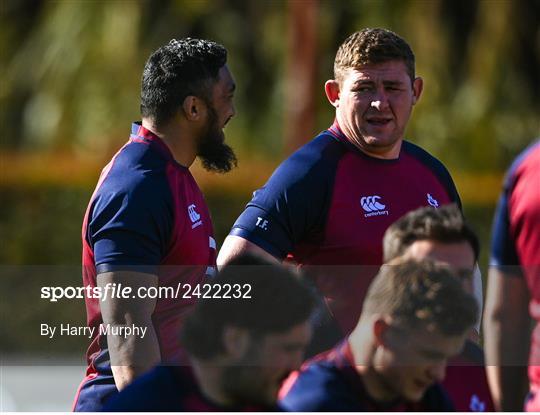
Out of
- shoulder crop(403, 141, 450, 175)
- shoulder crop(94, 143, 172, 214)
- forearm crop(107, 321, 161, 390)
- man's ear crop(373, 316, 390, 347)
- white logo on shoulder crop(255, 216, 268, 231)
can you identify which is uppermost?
shoulder crop(94, 143, 172, 214)

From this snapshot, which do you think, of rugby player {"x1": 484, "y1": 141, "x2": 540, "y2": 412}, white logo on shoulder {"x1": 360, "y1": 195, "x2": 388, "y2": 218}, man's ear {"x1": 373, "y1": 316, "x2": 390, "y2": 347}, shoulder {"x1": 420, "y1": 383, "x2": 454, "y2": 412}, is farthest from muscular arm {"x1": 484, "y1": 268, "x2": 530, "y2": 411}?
white logo on shoulder {"x1": 360, "y1": 195, "x2": 388, "y2": 218}

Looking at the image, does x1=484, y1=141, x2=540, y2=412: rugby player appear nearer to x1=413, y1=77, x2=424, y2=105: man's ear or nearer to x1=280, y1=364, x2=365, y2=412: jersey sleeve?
x1=280, y1=364, x2=365, y2=412: jersey sleeve

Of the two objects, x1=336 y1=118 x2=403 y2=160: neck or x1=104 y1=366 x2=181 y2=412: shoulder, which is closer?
x1=104 y1=366 x2=181 y2=412: shoulder

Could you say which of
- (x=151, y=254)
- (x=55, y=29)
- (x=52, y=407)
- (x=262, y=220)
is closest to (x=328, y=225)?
(x=262, y=220)

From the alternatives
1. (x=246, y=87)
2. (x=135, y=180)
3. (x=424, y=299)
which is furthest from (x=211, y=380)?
(x=246, y=87)

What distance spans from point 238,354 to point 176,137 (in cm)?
139

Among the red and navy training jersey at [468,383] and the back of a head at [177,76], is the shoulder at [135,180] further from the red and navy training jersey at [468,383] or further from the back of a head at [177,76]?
the red and navy training jersey at [468,383]

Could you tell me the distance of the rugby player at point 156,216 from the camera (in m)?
3.85

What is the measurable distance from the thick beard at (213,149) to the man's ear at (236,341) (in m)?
1.38

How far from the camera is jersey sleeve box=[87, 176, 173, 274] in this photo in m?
3.85

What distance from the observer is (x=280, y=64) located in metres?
12.3

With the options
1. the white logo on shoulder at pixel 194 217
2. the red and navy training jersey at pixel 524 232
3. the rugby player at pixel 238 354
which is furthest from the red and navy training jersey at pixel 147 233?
the red and navy training jersey at pixel 524 232

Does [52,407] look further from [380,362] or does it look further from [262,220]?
[380,362]

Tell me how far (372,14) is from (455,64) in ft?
3.46
